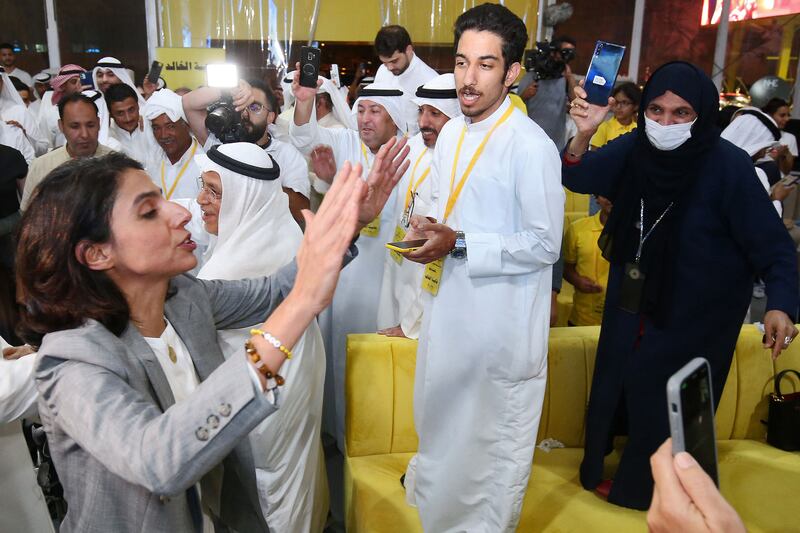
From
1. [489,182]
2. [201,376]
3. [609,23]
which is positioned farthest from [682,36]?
[201,376]

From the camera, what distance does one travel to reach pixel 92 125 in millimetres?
3732

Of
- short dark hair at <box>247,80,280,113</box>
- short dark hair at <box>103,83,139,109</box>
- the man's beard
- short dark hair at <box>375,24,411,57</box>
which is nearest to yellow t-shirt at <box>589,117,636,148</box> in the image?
→ short dark hair at <box>375,24,411,57</box>

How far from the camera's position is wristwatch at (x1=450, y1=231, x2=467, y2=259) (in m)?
2.02

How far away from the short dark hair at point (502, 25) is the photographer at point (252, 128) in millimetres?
1682

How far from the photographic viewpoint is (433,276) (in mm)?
2201

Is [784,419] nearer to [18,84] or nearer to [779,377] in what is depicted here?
[779,377]

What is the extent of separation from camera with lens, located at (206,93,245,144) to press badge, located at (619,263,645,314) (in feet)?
7.26

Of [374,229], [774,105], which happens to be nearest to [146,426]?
[374,229]

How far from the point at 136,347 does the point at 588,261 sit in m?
2.78

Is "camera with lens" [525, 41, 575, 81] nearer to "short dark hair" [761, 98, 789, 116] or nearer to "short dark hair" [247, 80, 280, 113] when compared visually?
"short dark hair" [247, 80, 280, 113]

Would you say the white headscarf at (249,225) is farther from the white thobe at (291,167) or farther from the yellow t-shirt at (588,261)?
the yellow t-shirt at (588,261)

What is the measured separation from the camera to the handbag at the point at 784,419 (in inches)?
98.3

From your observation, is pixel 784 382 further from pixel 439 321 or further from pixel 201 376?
pixel 201 376

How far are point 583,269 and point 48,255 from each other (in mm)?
2904
